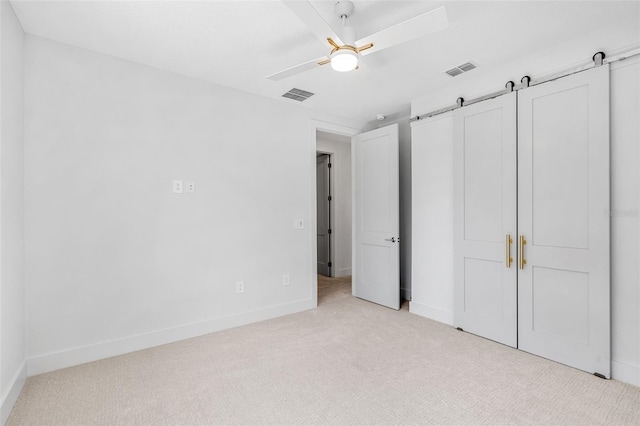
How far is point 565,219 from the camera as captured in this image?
8.34 feet

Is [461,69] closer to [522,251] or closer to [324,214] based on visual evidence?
[522,251]

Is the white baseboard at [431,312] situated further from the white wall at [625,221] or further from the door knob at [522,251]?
the white wall at [625,221]

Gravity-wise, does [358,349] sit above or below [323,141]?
below

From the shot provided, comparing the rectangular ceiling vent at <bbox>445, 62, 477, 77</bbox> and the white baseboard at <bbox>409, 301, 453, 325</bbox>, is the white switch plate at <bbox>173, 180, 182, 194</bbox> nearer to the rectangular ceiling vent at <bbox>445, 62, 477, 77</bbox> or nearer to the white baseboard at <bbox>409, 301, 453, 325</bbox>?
the rectangular ceiling vent at <bbox>445, 62, 477, 77</bbox>

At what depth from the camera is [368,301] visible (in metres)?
4.35

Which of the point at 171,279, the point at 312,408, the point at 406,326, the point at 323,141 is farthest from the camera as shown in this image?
the point at 323,141

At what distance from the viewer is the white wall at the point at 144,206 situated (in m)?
2.44

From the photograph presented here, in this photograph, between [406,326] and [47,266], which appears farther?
[406,326]

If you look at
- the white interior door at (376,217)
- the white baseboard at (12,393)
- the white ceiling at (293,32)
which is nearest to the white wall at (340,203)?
the white interior door at (376,217)

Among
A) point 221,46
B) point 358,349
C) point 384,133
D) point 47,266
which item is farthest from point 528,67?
point 47,266

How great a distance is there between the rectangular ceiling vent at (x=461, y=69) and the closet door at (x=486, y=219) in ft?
1.17

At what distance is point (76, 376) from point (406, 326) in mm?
2984

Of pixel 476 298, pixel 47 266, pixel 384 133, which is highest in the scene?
pixel 384 133

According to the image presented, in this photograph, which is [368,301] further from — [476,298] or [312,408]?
[312,408]
